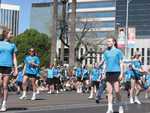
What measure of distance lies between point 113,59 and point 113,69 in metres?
0.30

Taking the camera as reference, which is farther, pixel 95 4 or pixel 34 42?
pixel 95 4

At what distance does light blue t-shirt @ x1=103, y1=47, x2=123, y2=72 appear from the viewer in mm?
14133

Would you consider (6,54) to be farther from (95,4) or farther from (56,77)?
(95,4)

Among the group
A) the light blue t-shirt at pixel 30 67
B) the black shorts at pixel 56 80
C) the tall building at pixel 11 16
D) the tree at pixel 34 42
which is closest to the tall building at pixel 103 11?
the tall building at pixel 11 16

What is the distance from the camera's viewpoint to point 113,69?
46.3 ft

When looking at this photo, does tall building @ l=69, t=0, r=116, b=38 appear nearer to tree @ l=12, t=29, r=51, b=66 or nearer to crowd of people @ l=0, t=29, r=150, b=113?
tree @ l=12, t=29, r=51, b=66

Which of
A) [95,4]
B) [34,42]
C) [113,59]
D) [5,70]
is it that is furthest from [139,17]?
[5,70]

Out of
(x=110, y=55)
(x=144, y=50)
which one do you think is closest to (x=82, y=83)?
(x=110, y=55)

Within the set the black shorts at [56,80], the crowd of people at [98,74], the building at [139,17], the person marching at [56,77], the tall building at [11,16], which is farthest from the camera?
the building at [139,17]

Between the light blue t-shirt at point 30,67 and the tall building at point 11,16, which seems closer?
the light blue t-shirt at point 30,67

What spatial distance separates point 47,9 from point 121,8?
28781mm

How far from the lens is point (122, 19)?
433ft

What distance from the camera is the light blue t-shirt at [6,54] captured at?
44.3 ft

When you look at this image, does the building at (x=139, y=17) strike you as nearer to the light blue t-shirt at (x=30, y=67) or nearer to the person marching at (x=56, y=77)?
the person marching at (x=56, y=77)
